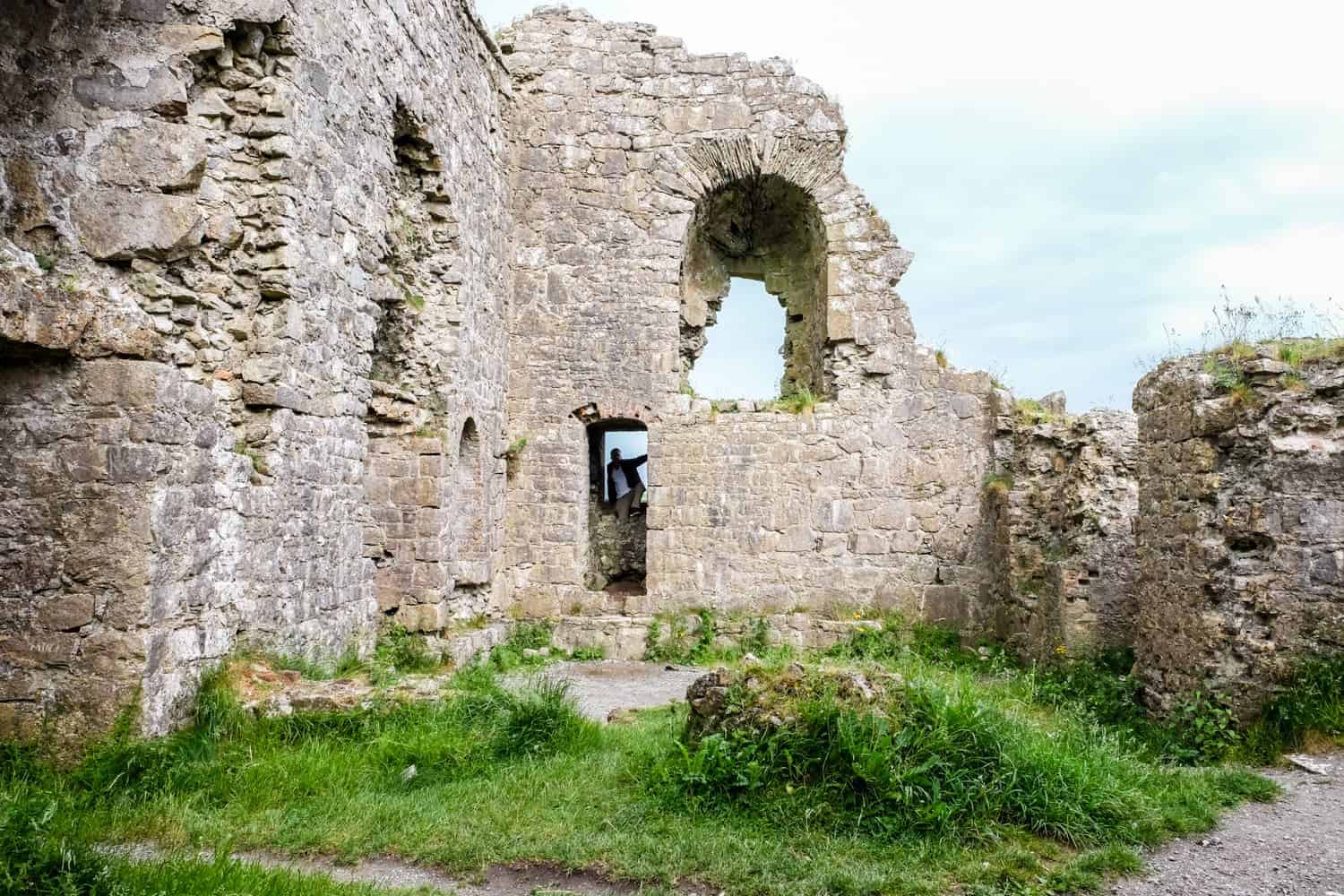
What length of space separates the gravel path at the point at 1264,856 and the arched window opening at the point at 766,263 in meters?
7.21

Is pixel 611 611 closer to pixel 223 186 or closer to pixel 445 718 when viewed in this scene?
pixel 445 718

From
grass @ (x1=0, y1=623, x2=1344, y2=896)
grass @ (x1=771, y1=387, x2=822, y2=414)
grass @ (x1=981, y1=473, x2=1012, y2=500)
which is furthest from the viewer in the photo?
grass @ (x1=771, y1=387, x2=822, y2=414)

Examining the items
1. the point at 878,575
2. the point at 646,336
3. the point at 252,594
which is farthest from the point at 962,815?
the point at 646,336

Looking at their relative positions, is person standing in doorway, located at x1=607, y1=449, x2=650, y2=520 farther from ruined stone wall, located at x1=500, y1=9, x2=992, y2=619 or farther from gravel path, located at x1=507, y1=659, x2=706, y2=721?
gravel path, located at x1=507, y1=659, x2=706, y2=721

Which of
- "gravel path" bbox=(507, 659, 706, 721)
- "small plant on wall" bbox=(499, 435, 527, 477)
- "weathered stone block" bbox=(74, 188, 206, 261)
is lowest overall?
"gravel path" bbox=(507, 659, 706, 721)

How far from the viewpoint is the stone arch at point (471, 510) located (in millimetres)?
9438

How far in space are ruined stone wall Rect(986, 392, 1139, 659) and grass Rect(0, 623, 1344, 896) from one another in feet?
7.81

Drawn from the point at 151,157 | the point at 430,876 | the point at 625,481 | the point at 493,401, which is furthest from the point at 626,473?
the point at 430,876

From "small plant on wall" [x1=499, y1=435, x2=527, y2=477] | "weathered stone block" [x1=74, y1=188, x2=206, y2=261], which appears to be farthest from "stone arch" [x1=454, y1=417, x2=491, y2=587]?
"weathered stone block" [x1=74, y1=188, x2=206, y2=261]

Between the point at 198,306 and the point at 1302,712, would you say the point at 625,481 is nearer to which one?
the point at 198,306

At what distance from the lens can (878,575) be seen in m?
10.6

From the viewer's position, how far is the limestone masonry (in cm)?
486

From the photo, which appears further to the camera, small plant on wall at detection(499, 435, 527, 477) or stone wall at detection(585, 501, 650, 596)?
stone wall at detection(585, 501, 650, 596)

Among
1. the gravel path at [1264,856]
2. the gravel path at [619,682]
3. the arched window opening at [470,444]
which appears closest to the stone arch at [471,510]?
the arched window opening at [470,444]
